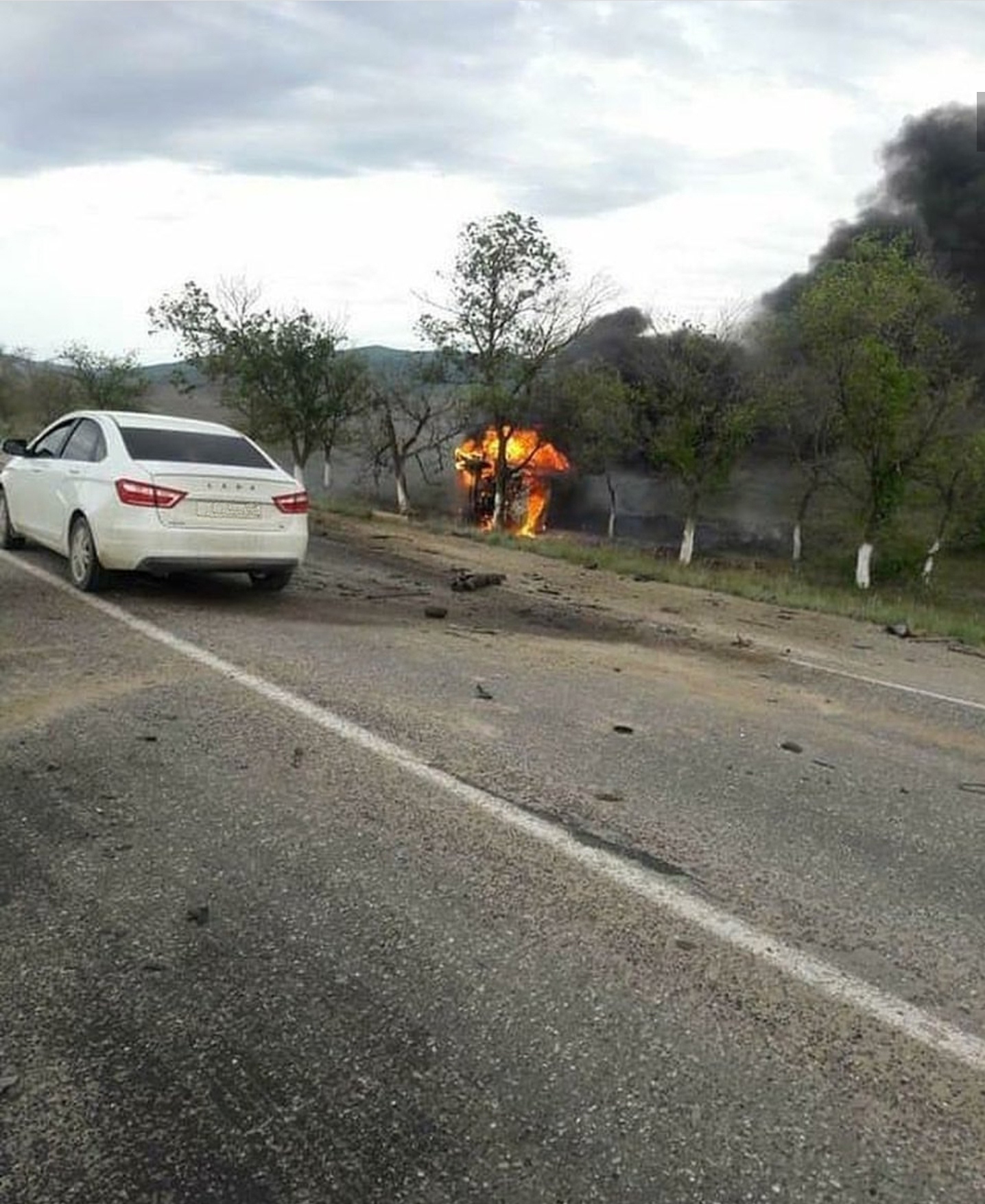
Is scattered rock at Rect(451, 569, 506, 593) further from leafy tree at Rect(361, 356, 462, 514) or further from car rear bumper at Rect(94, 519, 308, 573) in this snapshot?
leafy tree at Rect(361, 356, 462, 514)

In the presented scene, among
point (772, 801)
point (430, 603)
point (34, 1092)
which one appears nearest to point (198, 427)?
point (430, 603)

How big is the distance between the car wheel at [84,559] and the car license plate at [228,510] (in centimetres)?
99

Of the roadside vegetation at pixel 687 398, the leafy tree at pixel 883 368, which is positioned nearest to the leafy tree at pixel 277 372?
the roadside vegetation at pixel 687 398

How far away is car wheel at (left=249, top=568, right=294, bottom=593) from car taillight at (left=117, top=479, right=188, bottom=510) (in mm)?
1453

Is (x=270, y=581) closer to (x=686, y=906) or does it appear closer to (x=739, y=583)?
(x=686, y=906)

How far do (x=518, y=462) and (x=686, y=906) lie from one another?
40714 millimetres

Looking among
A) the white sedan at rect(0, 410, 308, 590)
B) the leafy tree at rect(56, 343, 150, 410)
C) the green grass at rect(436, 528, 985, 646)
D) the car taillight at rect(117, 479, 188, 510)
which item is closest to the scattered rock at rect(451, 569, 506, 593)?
the white sedan at rect(0, 410, 308, 590)

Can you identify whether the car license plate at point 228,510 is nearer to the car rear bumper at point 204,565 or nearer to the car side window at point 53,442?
the car rear bumper at point 204,565

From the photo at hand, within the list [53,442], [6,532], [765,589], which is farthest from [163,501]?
[765,589]

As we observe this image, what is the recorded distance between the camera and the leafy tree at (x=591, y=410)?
37.8m

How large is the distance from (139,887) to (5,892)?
0.43 m

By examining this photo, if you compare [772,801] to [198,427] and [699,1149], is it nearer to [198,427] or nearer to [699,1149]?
[699,1149]

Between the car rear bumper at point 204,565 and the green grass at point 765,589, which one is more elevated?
the car rear bumper at point 204,565

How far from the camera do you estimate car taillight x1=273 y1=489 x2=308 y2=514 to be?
8.13m
